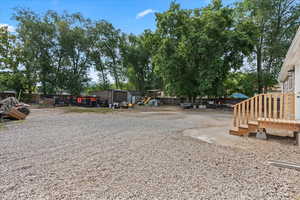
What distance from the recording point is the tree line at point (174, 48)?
15.9 m

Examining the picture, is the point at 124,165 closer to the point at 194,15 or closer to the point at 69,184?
the point at 69,184

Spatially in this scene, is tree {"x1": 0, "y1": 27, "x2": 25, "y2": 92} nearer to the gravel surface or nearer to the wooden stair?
the gravel surface

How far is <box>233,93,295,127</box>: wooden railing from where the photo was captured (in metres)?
4.56

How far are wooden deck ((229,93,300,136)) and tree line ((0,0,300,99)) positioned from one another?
1032 cm

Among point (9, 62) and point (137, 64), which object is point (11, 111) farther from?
point (137, 64)

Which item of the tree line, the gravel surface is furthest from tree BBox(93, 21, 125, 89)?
the gravel surface

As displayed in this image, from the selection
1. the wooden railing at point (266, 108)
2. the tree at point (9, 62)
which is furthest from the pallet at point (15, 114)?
the tree at point (9, 62)

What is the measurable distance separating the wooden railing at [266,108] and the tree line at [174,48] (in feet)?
33.5

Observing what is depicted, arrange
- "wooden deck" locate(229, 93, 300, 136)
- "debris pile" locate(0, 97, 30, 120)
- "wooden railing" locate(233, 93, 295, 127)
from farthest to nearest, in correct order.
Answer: "debris pile" locate(0, 97, 30, 120) < "wooden railing" locate(233, 93, 295, 127) < "wooden deck" locate(229, 93, 300, 136)

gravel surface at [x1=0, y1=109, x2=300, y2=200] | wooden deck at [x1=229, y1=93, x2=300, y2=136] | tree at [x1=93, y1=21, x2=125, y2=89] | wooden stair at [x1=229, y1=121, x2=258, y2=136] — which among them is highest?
tree at [x1=93, y1=21, x2=125, y2=89]

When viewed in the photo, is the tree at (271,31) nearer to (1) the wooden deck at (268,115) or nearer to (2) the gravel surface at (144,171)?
(1) the wooden deck at (268,115)

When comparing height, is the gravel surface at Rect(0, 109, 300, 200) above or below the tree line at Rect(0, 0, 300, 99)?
below

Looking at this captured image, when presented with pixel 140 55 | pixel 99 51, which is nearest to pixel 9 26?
pixel 99 51

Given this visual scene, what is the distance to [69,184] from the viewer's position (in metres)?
2.16
